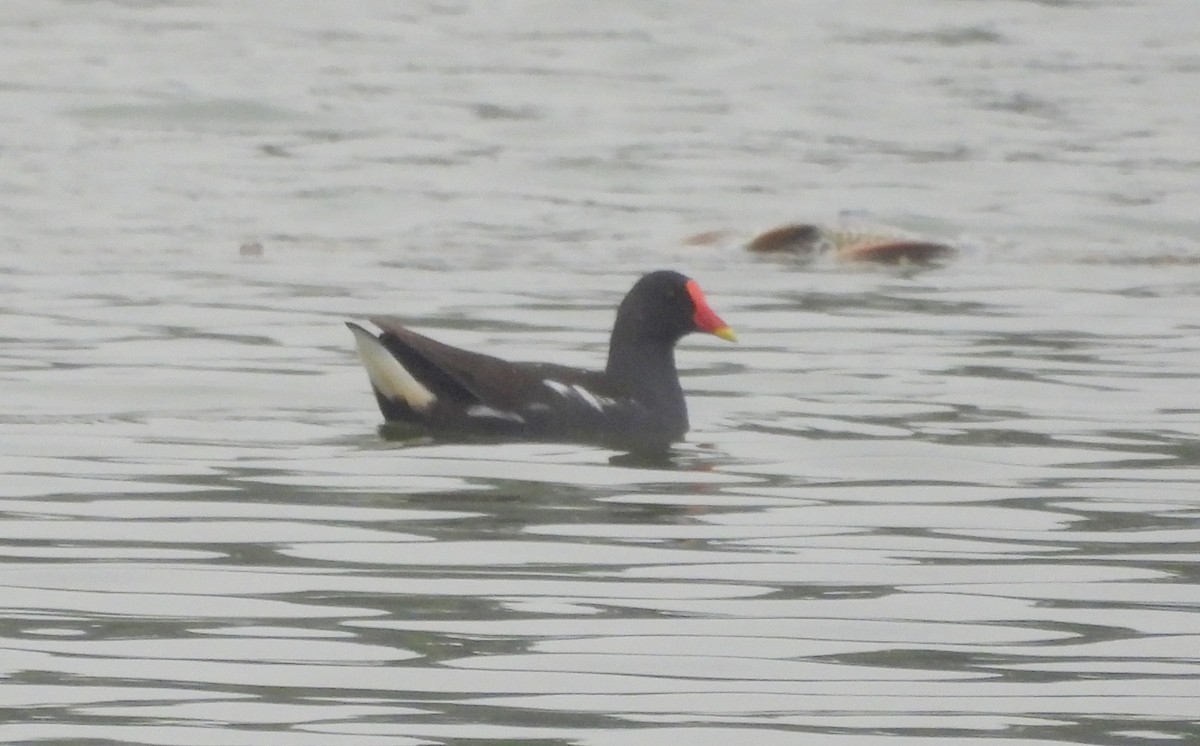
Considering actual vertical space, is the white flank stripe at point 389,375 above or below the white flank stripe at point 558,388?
above

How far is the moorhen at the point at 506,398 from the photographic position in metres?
10.1

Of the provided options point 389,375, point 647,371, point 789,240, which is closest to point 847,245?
point 789,240

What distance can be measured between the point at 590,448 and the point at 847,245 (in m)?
6.78

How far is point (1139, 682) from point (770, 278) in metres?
9.24

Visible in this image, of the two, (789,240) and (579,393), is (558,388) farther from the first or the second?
(789,240)

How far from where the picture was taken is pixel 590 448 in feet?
33.2

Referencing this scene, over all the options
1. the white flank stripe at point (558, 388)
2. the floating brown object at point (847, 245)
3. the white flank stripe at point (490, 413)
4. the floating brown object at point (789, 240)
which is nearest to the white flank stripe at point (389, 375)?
the white flank stripe at point (490, 413)

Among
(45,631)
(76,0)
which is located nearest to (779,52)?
(76,0)

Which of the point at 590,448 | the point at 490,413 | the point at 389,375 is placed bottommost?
the point at 590,448

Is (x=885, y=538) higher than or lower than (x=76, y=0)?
lower

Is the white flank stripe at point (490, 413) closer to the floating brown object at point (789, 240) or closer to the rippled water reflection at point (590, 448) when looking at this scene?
the rippled water reflection at point (590, 448)

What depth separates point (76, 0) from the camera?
1198 inches

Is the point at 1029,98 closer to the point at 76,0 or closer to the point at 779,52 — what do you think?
the point at 779,52

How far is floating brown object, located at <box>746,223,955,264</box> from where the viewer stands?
1644 centimetres
